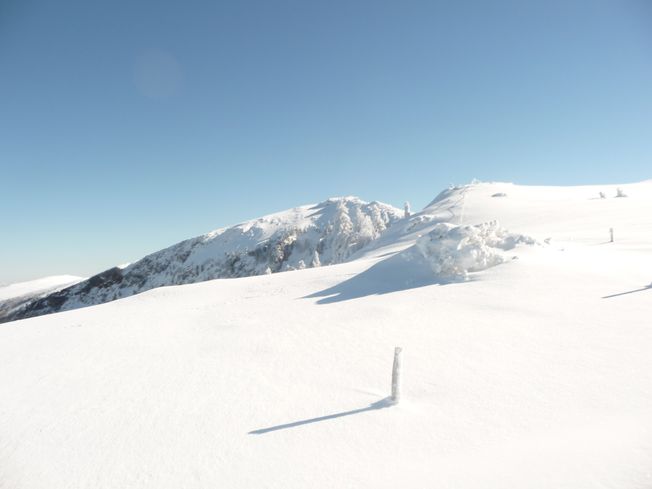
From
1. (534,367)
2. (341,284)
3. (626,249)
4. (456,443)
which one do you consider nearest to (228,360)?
(456,443)

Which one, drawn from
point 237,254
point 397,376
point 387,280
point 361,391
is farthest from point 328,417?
point 237,254

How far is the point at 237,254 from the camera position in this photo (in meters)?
133

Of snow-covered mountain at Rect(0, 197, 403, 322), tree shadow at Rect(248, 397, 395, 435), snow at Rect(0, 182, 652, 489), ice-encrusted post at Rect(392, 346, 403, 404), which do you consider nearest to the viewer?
snow at Rect(0, 182, 652, 489)

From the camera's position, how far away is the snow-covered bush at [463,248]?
1295cm

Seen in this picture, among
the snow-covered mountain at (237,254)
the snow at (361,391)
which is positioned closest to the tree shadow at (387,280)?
the snow at (361,391)

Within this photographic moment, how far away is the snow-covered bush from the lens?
1295 cm

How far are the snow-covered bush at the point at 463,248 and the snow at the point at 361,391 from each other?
0.67 m

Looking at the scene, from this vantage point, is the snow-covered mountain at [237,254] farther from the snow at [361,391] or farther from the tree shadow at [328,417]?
the tree shadow at [328,417]

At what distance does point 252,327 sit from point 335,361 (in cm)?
379

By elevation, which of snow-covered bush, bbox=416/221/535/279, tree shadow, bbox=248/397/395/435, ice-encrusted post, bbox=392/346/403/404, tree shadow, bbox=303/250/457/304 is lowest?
tree shadow, bbox=248/397/395/435

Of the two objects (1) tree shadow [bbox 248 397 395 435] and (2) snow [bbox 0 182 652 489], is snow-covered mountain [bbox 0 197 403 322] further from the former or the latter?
(1) tree shadow [bbox 248 397 395 435]

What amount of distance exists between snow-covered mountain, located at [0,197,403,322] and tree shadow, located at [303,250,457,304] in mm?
91395

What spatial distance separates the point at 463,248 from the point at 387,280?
128 inches

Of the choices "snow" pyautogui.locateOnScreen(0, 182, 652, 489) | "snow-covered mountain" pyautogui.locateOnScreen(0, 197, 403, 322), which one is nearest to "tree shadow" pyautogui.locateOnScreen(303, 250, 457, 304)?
"snow" pyautogui.locateOnScreen(0, 182, 652, 489)
